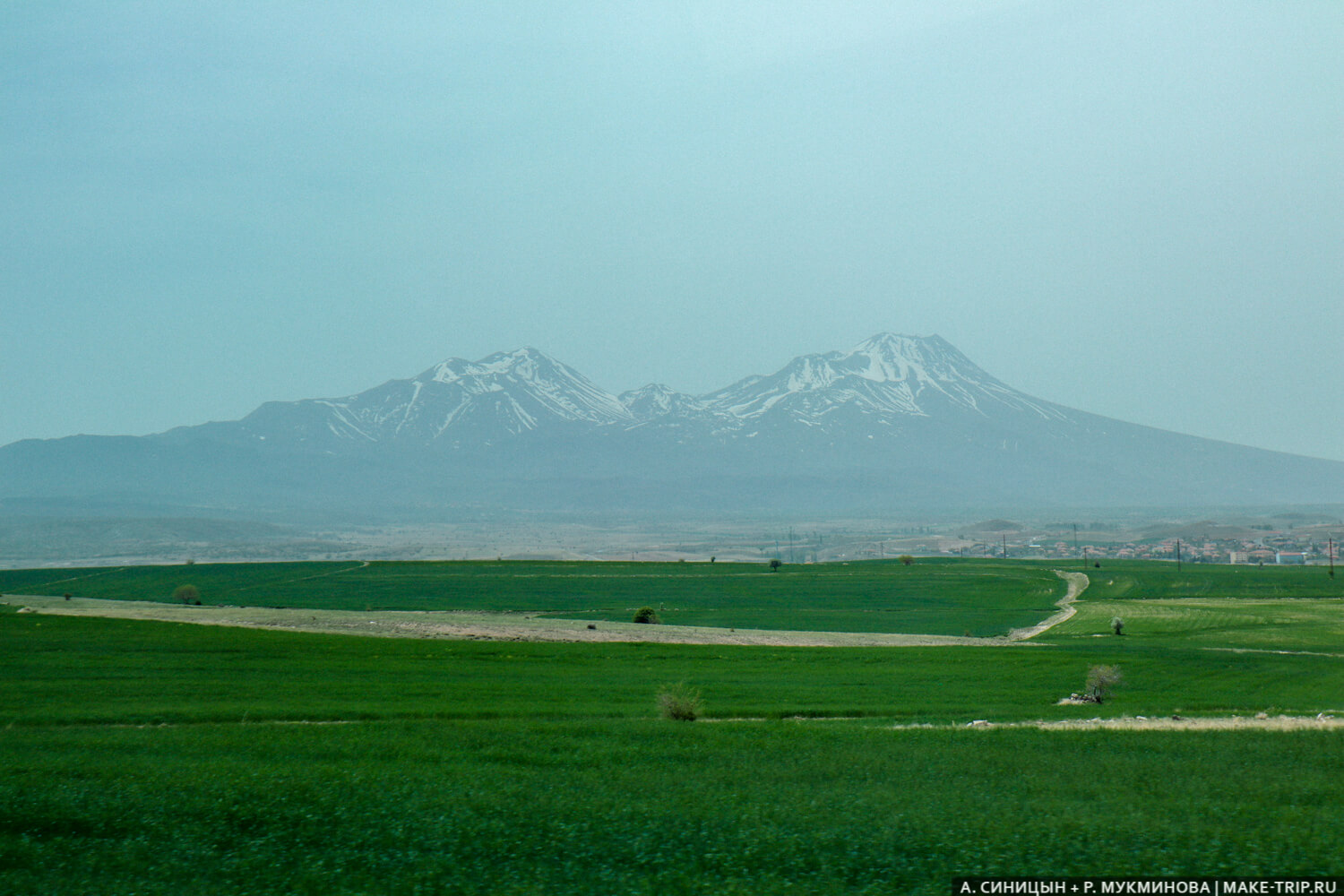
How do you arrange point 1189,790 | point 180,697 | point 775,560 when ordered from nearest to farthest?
1. point 1189,790
2. point 180,697
3. point 775,560

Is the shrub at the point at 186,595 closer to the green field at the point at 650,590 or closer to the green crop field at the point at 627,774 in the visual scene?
the green field at the point at 650,590

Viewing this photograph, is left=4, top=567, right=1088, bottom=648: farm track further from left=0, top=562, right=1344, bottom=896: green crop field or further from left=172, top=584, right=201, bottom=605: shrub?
left=0, top=562, right=1344, bottom=896: green crop field

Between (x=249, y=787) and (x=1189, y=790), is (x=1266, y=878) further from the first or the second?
(x=249, y=787)

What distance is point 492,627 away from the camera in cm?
6106

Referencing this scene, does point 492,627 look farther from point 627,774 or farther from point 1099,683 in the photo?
point 627,774

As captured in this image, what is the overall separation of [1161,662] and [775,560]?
8071 cm

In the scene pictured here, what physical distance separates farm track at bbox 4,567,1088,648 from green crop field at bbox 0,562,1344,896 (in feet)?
44.6

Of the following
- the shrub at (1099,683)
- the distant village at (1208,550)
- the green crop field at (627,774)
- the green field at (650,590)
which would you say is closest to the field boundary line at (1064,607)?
the green field at (650,590)

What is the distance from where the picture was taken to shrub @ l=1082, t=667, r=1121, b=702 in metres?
33.2

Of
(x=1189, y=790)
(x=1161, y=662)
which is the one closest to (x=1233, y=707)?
(x=1161, y=662)

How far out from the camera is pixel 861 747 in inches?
840

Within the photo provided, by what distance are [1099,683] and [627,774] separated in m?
22.6

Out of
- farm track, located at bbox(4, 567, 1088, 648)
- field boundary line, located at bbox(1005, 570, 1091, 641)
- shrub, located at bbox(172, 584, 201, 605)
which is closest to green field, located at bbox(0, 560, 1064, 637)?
field boundary line, located at bbox(1005, 570, 1091, 641)

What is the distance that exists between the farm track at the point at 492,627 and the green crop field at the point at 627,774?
1360 cm
